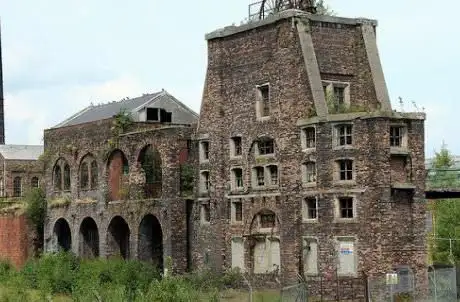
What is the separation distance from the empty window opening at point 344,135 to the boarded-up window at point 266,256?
18.1 feet

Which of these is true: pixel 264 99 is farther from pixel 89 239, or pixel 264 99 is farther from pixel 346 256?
pixel 89 239

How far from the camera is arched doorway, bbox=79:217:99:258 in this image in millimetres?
52531

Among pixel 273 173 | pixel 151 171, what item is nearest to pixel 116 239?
pixel 151 171

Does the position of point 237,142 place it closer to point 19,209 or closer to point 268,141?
point 268,141

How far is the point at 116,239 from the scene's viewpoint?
50.3 m

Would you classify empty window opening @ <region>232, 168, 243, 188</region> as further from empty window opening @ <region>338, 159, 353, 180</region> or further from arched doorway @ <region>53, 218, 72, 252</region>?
arched doorway @ <region>53, 218, 72, 252</region>

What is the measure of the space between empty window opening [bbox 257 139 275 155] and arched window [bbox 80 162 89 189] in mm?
14227

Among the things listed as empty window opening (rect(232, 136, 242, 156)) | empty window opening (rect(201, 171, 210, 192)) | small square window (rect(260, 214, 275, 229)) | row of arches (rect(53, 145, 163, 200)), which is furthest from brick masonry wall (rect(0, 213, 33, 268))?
small square window (rect(260, 214, 275, 229))

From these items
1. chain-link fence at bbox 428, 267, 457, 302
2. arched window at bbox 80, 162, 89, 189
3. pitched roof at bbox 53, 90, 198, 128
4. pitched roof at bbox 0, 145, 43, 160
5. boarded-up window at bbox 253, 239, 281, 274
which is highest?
pitched roof at bbox 53, 90, 198, 128

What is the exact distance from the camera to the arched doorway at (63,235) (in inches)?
2183

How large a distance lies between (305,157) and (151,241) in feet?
39.0

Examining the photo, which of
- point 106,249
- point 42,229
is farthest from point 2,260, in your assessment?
point 106,249

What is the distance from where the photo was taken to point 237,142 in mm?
43094

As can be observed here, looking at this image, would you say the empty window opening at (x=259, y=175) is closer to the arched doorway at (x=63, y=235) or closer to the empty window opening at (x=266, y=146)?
the empty window opening at (x=266, y=146)
